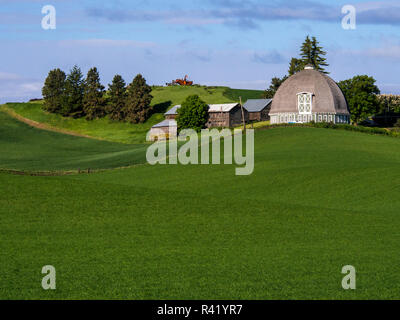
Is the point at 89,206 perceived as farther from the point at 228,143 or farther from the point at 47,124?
the point at 47,124

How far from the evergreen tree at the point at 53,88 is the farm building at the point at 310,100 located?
6410 centimetres

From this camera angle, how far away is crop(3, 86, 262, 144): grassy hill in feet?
412

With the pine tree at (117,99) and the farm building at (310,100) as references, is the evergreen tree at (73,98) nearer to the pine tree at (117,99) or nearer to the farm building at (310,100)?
the pine tree at (117,99)

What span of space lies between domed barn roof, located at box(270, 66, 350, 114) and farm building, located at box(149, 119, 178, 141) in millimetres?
23471

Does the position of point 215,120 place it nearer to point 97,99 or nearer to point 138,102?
point 138,102

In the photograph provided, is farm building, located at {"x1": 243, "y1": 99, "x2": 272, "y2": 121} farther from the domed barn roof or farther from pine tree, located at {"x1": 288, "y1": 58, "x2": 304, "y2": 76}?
the domed barn roof

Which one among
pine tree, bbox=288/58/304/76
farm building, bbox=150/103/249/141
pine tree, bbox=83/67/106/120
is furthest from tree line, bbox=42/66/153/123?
pine tree, bbox=288/58/304/76

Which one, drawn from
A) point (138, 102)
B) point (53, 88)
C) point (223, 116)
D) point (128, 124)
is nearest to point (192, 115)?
point (223, 116)

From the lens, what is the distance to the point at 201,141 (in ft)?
258

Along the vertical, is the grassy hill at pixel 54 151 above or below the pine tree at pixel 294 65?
below

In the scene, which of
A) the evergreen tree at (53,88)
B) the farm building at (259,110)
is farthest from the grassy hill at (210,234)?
the evergreen tree at (53,88)

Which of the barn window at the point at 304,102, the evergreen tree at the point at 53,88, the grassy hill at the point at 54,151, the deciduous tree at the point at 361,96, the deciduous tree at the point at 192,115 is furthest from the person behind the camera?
the evergreen tree at the point at 53,88

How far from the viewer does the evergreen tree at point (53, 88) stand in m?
146
